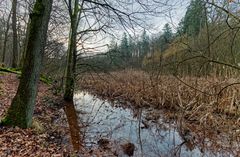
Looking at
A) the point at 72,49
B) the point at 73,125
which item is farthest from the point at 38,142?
the point at 72,49

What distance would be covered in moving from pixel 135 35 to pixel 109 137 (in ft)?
11.4

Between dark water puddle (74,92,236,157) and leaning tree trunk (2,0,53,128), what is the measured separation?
1.72 metres

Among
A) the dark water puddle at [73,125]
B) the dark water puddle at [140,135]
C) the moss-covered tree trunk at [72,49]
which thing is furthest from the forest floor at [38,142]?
the moss-covered tree trunk at [72,49]

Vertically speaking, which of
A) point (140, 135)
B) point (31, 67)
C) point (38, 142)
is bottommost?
point (140, 135)

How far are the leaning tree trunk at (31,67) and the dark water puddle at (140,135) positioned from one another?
1.72m

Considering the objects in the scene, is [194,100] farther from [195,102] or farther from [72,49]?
[72,49]

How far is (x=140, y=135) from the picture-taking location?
7.27m

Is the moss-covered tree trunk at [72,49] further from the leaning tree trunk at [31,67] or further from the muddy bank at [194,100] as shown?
the leaning tree trunk at [31,67]

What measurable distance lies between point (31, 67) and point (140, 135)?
3.62 metres

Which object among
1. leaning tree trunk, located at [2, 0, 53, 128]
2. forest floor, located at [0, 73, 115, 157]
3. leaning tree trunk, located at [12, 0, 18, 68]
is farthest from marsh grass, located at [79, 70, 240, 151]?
leaning tree trunk, located at [12, 0, 18, 68]

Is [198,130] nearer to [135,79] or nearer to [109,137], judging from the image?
[109,137]

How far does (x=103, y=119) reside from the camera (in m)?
9.23

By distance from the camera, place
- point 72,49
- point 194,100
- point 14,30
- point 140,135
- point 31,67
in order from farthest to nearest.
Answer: point 14,30
point 72,49
point 194,100
point 140,135
point 31,67

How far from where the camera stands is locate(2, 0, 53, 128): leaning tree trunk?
569 cm
